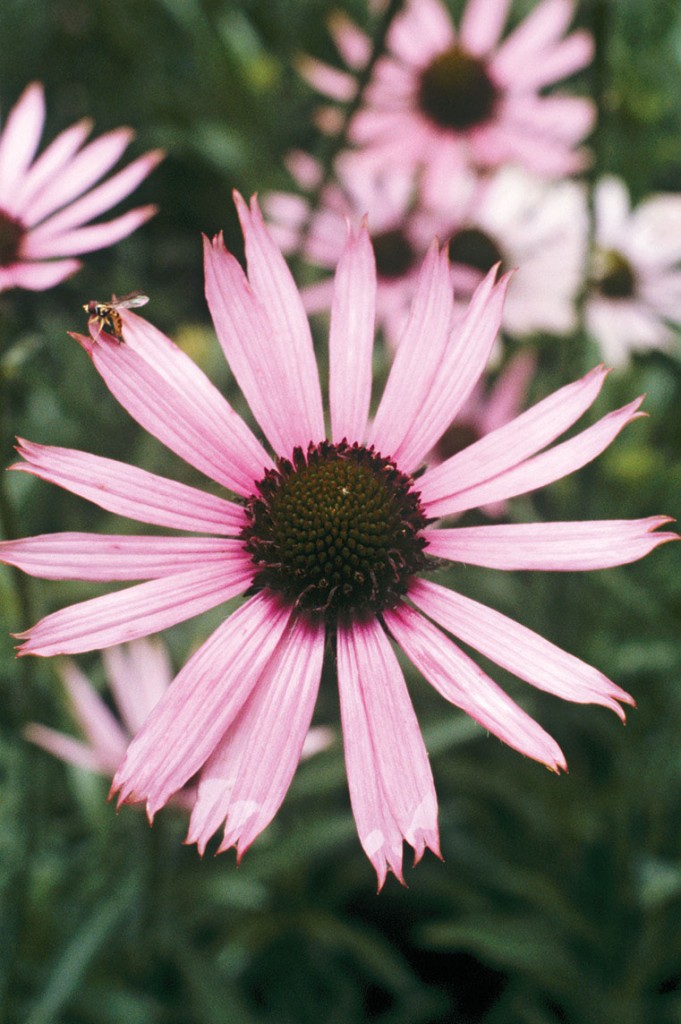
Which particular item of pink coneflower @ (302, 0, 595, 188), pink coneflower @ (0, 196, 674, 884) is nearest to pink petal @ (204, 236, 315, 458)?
pink coneflower @ (0, 196, 674, 884)

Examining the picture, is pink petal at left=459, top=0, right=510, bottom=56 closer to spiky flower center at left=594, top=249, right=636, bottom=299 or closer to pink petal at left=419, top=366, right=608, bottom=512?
spiky flower center at left=594, top=249, right=636, bottom=299

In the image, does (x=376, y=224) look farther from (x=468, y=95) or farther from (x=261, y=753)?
(x=261, y=753)

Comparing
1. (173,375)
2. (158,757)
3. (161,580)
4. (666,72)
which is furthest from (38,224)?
(666,72)

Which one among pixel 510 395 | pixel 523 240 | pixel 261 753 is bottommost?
pixel 261 753

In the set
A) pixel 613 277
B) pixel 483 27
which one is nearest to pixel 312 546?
pixel 613 277

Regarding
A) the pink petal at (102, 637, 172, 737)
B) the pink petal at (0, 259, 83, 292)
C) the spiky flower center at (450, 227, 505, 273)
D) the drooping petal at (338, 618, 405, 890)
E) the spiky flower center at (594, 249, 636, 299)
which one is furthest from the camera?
the spiky flower center at (594, 249, 636, 299)

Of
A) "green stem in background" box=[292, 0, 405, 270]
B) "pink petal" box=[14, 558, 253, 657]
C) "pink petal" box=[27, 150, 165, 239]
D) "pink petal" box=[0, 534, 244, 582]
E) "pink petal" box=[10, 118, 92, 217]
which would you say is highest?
"green stem in background" box=[292, 0, 405, 270]

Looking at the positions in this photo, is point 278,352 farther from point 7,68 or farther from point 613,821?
point 7,68
